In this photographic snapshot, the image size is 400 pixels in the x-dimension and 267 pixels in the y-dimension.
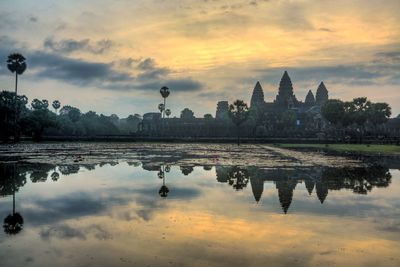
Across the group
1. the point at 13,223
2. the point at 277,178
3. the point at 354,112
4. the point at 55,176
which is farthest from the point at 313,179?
the point at 354,112

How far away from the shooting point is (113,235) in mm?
12453

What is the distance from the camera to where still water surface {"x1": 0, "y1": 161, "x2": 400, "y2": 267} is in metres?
10.5

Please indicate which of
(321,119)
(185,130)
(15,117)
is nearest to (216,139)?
(15,117)

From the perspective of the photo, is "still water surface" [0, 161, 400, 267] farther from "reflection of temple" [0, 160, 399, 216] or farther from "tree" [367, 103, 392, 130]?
"tree" [367, 103, 392, 130]

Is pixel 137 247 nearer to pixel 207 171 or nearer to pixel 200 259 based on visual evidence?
pixel 200 259

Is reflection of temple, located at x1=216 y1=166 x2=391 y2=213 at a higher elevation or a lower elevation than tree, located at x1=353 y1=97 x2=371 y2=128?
lower

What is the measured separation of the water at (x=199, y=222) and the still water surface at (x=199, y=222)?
0.09ft

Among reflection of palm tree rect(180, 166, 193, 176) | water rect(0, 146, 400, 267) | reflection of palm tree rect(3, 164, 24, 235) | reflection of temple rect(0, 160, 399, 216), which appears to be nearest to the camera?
water rect(0, 146, 400, 267)

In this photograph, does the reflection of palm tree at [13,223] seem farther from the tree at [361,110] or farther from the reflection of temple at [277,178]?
the tree at [361,110]

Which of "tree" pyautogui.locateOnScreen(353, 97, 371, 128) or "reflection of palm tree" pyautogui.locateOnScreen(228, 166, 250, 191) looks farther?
"tree" pyautogui.locateOnScreen(353, 97, 371, 128)

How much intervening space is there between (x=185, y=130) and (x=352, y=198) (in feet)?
468

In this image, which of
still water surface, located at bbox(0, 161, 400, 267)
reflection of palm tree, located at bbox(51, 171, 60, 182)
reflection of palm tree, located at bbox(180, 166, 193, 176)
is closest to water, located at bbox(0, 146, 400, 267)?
still water surface, located at bbox(0, 161, 400, 267)

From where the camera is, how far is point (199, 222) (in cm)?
1437

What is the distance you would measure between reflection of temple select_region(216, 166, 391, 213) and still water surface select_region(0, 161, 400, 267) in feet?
0.37
